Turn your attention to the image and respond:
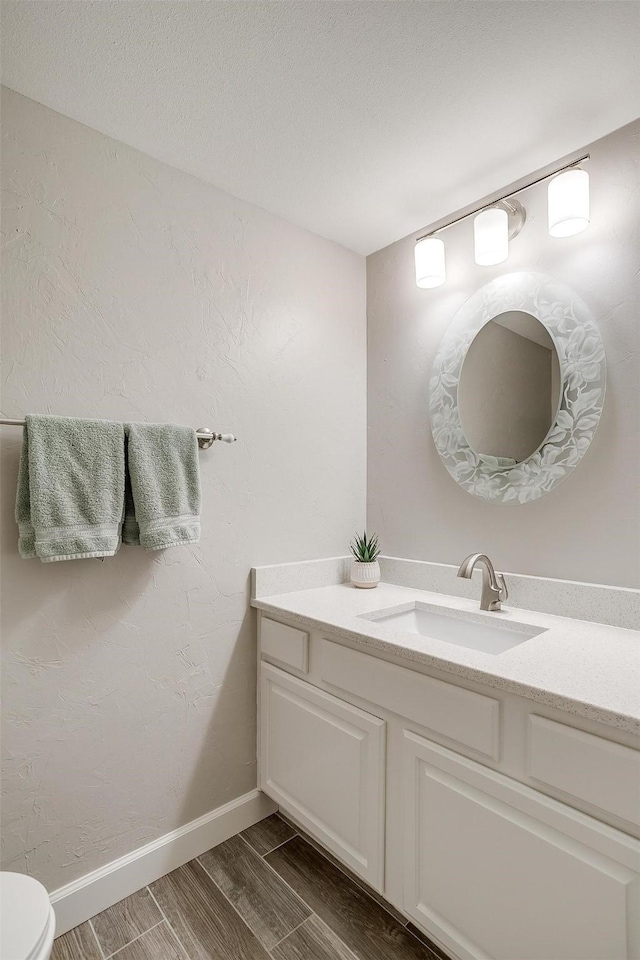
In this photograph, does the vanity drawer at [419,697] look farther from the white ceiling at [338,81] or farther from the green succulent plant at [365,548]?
the white ceiling at [338,81]

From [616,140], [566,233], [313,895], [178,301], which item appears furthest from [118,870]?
[616,140]

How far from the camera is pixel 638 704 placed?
0.92m

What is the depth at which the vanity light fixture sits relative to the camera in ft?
4.62

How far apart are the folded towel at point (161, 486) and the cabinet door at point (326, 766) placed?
2.12ft

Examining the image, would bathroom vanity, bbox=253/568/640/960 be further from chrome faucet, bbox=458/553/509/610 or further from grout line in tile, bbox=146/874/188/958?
grout line in tile, bbox=146/874/188/958

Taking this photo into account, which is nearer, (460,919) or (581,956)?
(581,956)

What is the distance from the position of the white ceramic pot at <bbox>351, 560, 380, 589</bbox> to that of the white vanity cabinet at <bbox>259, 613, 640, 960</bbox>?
41 centimetres

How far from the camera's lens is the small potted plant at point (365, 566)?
1.93 meters

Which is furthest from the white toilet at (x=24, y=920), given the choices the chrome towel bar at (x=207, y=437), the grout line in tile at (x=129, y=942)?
the chrome towel bar at (x=207, y=437)

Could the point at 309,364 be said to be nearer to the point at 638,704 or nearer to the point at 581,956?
the point at 638,704

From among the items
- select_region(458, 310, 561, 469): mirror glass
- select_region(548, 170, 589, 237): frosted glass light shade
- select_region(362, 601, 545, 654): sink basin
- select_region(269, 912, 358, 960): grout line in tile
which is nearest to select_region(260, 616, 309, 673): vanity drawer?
select_region(362, 601, 545, 654): sink basin

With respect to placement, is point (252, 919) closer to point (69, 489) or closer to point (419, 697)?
point (419, 697)

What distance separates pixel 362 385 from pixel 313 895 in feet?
5.98

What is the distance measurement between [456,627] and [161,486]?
1042mm
